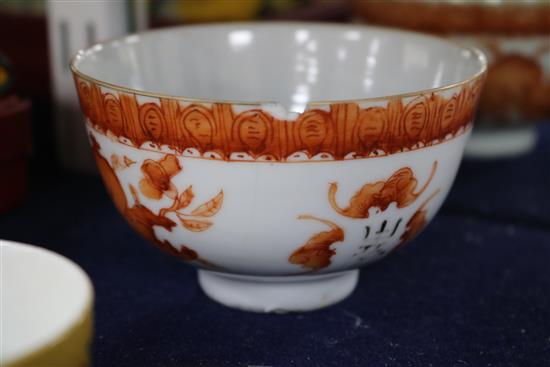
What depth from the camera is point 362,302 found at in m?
0.46

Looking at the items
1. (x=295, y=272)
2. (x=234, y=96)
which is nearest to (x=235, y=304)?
(x=295, y=272)

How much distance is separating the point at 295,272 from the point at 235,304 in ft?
0.17

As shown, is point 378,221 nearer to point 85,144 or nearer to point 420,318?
point 420,318

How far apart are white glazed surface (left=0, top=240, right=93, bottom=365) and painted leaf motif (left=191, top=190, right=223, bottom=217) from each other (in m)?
0.08

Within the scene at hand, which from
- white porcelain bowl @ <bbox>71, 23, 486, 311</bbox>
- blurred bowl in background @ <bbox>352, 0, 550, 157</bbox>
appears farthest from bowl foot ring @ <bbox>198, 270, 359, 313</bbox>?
blurred bowl in background @ <bbox>352, 0, 550, 157</bbox>

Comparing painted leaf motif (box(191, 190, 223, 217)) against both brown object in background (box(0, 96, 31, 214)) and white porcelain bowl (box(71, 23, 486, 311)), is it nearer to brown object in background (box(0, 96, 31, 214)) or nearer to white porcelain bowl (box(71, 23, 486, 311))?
white porcelain bowl (box(71, 23, 486, 311))

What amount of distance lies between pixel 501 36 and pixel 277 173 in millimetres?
361

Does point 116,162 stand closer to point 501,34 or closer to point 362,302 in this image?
point 362,302

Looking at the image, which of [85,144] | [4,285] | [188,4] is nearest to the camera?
[4,285]

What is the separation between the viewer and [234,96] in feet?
1.80

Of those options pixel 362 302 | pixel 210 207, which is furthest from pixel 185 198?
pixel 362 302

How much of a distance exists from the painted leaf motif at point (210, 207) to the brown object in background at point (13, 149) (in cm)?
23

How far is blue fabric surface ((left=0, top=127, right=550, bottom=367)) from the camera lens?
0.40 m

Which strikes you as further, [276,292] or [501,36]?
[501,36]
